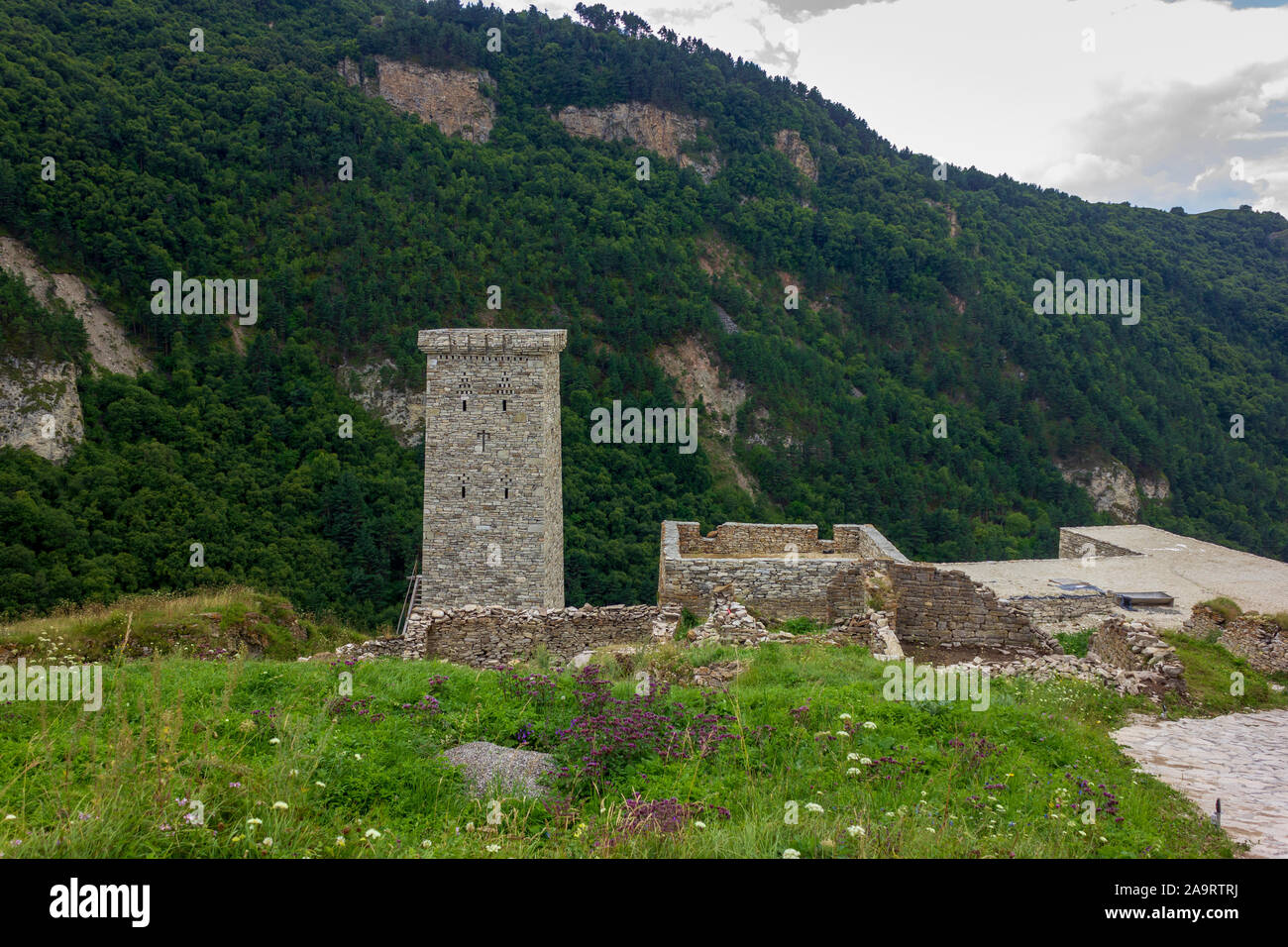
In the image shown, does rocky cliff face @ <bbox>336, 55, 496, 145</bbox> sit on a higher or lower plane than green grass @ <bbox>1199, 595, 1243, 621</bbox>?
higher

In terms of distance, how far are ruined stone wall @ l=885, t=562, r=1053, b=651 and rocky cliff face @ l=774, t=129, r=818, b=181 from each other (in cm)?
8633

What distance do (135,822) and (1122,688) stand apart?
9.76 metres

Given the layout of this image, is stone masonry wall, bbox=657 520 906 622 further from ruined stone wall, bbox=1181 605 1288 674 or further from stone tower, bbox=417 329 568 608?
stone tower, bbox=417 329 568 608

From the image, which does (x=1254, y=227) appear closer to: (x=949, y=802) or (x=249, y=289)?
(x=249, y=289)

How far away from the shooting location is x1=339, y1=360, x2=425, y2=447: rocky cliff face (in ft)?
161

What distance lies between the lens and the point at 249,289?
158 feet

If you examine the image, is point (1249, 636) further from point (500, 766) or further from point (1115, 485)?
point (1115, 485)

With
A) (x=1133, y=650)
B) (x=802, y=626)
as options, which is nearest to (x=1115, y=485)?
(x=1133, y=650)

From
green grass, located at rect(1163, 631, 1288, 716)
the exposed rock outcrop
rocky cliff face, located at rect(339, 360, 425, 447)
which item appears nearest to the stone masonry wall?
green grass, located at rect(1163, 631, 1288, 716)

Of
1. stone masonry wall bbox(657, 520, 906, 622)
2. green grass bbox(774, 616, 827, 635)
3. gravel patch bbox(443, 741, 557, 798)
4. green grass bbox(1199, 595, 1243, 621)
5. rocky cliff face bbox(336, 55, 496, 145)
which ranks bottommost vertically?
green grass bbox(774, 616, 827, 635)

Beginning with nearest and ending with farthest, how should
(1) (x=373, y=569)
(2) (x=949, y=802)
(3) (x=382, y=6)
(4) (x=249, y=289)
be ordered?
(2) (x=949, y=802)
(1) (x=373, y=569)
(4) (x=249, y=289)
(3) (x=382, y=6)

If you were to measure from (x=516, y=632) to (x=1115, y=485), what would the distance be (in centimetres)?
6433

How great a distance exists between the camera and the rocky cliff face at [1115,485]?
60.9m

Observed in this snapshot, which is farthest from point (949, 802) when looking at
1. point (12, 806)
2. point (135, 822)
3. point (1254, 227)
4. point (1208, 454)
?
point (1254, 227)
